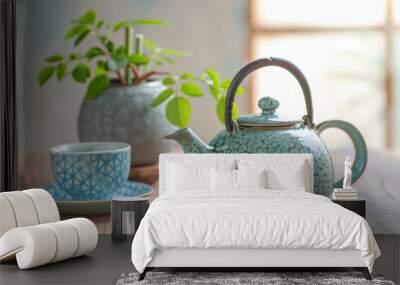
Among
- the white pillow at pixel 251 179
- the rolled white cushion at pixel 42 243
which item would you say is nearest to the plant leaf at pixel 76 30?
the white pillow at pixel 251 179

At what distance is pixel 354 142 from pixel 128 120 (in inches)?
51.2

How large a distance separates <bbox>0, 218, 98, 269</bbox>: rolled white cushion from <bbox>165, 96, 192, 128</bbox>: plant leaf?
135cm

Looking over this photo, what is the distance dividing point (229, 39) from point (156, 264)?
380 cm

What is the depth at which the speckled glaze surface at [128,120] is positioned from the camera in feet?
15.0

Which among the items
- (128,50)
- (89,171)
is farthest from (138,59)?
(89,171)

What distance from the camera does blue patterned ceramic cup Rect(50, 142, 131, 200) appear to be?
3916 mm

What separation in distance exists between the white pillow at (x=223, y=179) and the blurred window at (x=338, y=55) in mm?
3106

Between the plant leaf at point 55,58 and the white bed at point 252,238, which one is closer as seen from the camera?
the white bed at point 252,238

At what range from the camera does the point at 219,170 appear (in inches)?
141

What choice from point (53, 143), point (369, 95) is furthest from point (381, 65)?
point (53, 143)

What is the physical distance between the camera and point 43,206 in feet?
11.2

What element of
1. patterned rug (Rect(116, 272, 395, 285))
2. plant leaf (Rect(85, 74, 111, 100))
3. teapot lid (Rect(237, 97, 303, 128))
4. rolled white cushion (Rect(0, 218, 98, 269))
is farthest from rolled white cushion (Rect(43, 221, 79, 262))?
plant leaf (Rect(85, 74, 111, 100))

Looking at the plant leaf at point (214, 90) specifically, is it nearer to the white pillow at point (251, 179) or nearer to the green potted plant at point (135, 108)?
the green potted plant at point (135, 108)

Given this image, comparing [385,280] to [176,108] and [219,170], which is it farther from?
[176,108]
